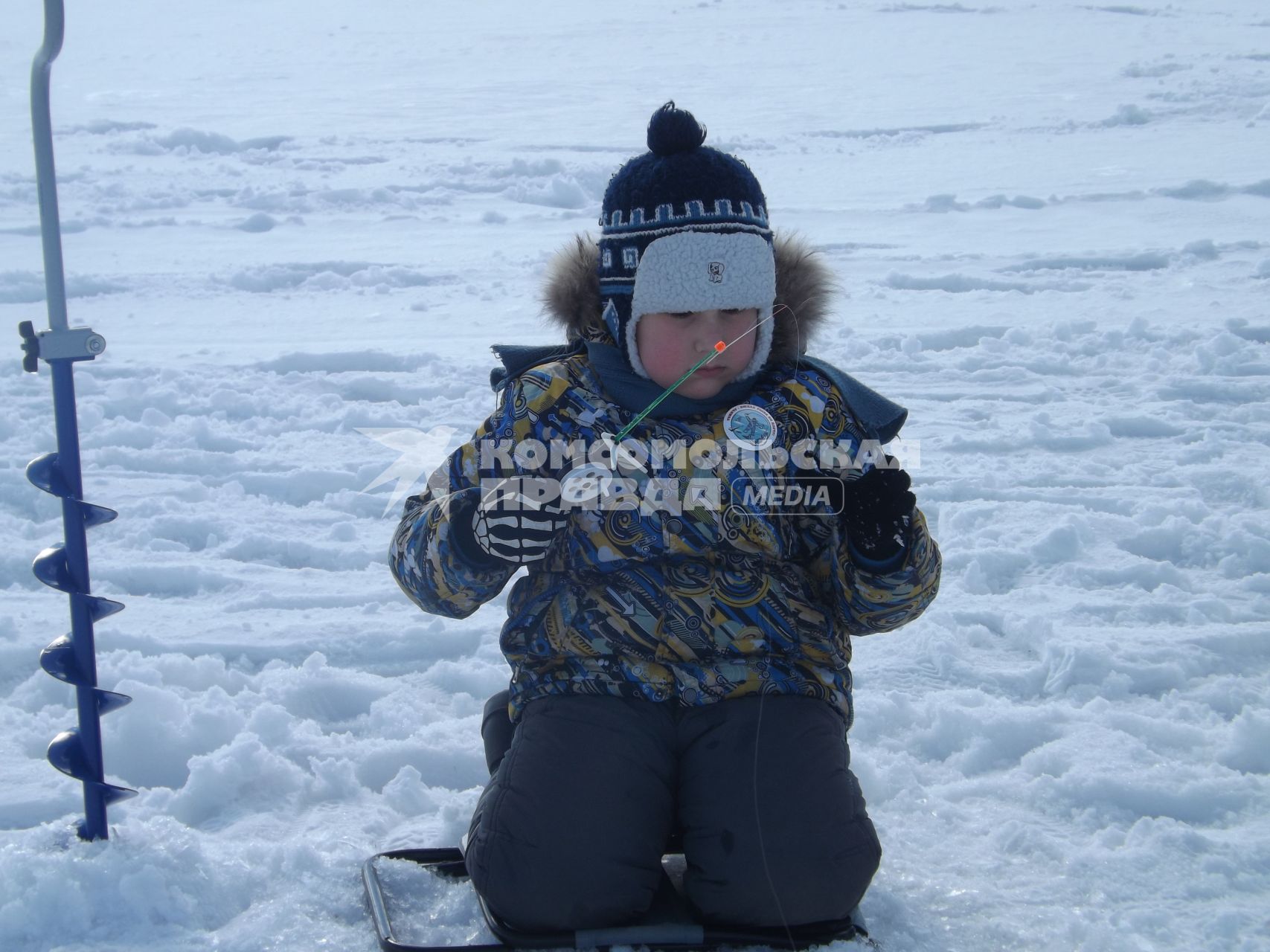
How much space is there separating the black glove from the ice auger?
106cm

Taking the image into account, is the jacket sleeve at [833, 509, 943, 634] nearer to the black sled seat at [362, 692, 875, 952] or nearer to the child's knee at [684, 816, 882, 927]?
the child's knee at [684, 816, 882, 927]

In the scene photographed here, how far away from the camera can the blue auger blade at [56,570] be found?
1698 millimetres

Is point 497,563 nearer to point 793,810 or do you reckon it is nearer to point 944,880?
point 793,810

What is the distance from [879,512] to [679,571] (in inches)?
12.5

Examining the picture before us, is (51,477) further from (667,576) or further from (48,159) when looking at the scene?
(667,576)

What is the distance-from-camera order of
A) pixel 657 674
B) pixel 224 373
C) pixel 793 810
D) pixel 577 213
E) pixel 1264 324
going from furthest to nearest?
1. pixel 577 213
2. pixel 1264 324
3. pixel 224 373
4. pixel 657 674
5. pixel 793 810

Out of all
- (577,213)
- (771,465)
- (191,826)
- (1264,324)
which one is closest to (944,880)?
(771,465)

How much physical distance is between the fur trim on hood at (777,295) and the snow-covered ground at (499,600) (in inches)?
6.2

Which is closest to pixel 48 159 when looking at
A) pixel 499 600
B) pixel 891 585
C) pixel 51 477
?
pixel 51 477

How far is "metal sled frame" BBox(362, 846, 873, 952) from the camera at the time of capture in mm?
1629

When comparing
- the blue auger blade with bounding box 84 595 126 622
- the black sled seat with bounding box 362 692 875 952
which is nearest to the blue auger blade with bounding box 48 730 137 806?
the blue auger blade with bounding box 84 595 126 622

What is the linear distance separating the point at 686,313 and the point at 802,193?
6976mm

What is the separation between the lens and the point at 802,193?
27.7ft

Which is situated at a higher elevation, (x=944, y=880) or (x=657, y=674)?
(x=657, y=674)
